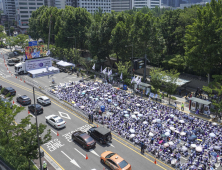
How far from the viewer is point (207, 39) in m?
39.3

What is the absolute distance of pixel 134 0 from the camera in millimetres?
193125

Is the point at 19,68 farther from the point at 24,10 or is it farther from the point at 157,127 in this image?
the point at 24,10

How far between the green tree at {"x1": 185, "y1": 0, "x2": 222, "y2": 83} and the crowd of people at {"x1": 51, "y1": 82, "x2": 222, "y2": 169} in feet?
42.0

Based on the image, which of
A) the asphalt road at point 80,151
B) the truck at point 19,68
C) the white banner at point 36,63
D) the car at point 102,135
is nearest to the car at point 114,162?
the asphalt road at point 80,151

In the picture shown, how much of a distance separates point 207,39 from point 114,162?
3065cm

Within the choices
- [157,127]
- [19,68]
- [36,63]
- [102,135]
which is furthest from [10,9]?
[157,127]

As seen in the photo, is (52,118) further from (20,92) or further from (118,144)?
(20,92)

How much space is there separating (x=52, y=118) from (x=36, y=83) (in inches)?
885

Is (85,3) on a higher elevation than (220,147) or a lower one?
higher

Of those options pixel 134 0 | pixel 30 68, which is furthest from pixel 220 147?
pixel 134 0

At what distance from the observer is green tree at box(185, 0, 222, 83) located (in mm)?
38156

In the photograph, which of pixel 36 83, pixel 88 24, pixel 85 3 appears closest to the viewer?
pixel 36 83

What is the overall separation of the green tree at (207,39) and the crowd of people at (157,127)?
42.0ft

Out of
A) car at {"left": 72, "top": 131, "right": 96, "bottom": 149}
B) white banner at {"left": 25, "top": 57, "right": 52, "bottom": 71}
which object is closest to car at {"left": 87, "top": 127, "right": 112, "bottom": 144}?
car at {"left": 72, "top": 131, "right": 96, "bottom": 149}
